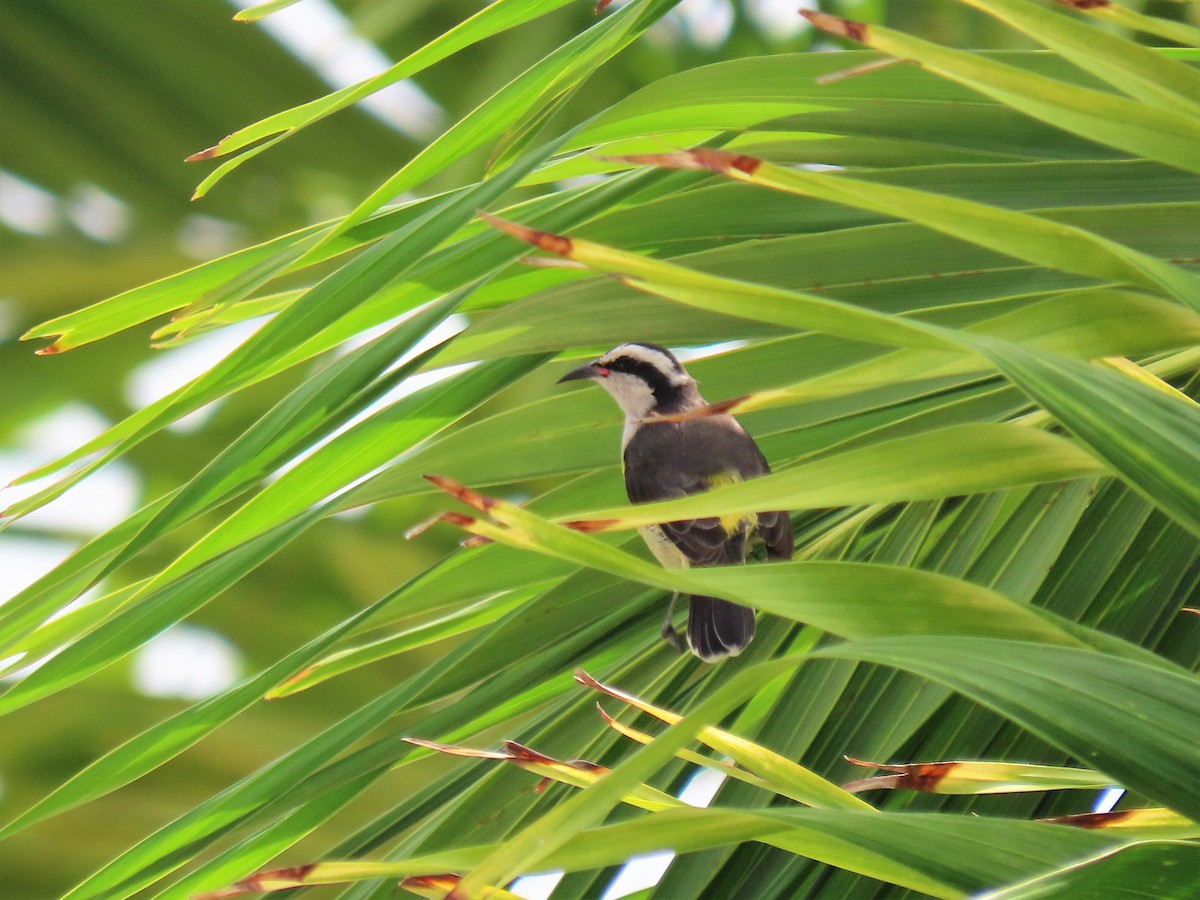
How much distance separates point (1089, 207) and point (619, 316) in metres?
0.42

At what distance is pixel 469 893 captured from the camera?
611 mm

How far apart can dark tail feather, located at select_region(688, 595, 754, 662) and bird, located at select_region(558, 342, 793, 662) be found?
0.67ft

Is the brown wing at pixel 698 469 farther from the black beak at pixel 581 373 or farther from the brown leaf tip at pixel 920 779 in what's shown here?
the brown leaf tip at pixel 920 779

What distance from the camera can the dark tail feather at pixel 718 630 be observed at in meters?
1.16

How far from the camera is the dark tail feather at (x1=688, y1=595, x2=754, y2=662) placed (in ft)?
3.79

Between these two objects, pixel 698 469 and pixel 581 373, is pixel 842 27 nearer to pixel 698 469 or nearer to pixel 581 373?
pixel 698 469

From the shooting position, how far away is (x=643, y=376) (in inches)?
80.9

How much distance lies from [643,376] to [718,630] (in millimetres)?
863

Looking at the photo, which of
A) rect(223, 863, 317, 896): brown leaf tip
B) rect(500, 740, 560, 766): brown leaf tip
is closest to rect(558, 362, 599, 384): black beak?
rect(500, 740, 560, 766): brown leaf tip

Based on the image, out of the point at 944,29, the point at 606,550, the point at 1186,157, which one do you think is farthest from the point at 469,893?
the point at 944,29

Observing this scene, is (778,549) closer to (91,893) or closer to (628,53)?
(91,893)

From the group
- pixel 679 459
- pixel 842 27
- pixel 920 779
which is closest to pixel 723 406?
pixel 842 27

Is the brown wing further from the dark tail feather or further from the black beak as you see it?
the dark tail feather

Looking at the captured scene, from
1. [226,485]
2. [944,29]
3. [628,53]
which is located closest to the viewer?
[226,485]
